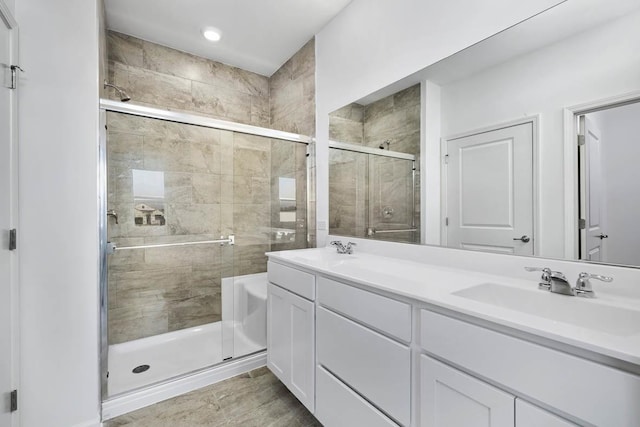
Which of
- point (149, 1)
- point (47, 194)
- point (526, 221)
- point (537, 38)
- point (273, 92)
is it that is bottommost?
point (526, 221)

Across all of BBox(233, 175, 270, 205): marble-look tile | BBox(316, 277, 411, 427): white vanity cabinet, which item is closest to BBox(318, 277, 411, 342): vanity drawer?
BBox(316, 277, 411, 427): white vanity cabinet

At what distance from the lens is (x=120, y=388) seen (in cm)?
179

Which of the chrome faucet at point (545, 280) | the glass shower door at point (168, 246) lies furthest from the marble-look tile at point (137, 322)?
the chrome faucet at point (545, 280)

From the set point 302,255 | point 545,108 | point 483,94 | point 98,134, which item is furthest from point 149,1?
point 545,108

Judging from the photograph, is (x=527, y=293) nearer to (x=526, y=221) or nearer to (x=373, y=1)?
(x=526, y=221)

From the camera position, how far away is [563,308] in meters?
0.94

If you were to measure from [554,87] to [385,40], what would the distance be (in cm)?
105

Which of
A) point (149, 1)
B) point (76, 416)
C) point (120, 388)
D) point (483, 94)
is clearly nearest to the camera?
point (483, 94)

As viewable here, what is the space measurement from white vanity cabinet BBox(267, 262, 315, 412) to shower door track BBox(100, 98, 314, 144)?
114 cm

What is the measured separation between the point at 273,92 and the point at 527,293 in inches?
116

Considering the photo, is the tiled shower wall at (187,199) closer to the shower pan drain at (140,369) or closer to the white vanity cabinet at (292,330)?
the shower pan drain at (140,369)

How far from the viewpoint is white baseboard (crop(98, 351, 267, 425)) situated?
1703mm

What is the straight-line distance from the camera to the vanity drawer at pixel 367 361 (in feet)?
3.37

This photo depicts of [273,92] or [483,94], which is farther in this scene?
[273,92]
